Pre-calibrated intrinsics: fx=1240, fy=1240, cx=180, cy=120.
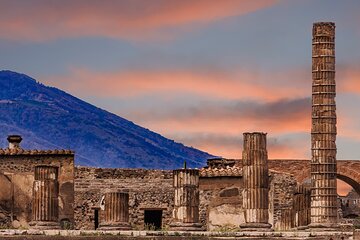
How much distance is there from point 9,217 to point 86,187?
3265 millimetres

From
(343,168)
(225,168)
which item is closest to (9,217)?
(225,168)

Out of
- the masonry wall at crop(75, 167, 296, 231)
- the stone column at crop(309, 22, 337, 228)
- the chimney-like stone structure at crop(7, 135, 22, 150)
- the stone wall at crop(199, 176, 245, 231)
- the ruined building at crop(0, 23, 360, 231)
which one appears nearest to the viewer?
the ruined building at crop(0, 23, 360, 231)

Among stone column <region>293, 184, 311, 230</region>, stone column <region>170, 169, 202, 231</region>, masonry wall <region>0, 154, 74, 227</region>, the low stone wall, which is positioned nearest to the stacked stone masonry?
the low stone wall

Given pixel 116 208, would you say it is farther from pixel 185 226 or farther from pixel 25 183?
pixel 25 183

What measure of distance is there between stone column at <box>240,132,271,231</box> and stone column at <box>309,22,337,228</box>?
15.7 feet

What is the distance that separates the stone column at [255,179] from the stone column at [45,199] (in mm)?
5843

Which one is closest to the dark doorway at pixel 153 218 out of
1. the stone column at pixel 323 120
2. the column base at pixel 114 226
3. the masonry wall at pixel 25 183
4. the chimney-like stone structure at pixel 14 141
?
the masonry wall at pixel 25 183

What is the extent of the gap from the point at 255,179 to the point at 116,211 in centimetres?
442

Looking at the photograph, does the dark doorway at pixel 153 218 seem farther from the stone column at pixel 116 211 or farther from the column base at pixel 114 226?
the column base at pixel 114 226

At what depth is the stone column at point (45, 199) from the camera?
125 ft

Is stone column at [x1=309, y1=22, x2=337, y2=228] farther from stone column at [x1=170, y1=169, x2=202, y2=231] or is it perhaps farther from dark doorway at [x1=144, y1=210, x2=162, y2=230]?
dark doorway at [x1=144, y1=210, x2=162, y2=230]

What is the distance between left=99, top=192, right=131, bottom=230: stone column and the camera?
125 feet

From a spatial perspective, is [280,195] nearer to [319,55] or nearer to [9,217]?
[319,55]

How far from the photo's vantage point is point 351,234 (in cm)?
3703
